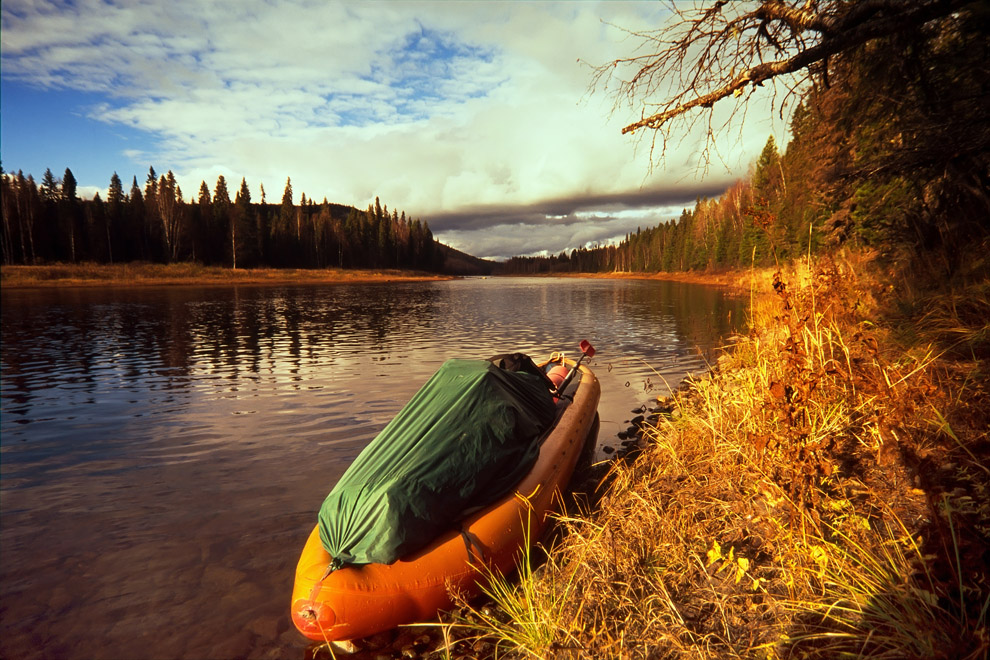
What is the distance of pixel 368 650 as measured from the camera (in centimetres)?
377

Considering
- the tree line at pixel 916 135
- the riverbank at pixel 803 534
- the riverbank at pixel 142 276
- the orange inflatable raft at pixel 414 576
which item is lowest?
the orange inflatable raft at pixel 414 576

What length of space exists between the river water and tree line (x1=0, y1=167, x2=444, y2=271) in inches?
1889

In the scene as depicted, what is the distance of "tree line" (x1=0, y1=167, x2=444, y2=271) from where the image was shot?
52938mm

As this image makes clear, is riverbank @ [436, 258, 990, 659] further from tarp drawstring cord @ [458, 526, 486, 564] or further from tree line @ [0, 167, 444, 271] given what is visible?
tree line @ [0, 167, 444, 271]

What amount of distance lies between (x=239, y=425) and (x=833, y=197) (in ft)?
34.6

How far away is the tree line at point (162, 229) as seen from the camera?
52.9 metres

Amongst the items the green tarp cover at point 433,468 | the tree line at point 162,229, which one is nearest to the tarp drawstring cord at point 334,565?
the green tarp cover at point 433,468

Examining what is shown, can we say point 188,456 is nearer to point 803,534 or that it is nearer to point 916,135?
point 803,534

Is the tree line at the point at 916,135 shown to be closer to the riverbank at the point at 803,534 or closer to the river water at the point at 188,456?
Result: the riverbank at the point at 803,534

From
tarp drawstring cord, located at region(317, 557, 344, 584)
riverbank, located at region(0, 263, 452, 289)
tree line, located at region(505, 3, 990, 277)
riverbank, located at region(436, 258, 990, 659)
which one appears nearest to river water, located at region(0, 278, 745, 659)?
tarp drawstring cord, located at region(317, 557, 344, 584)

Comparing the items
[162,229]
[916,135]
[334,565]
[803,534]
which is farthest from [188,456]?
[162,229]

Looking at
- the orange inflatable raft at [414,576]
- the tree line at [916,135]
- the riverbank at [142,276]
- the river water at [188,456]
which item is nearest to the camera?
the orange inflatable raft at [414,576]

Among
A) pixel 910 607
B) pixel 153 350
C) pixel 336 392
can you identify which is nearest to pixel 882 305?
pixel 910 607

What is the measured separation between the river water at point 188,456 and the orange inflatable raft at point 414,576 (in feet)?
1.87
